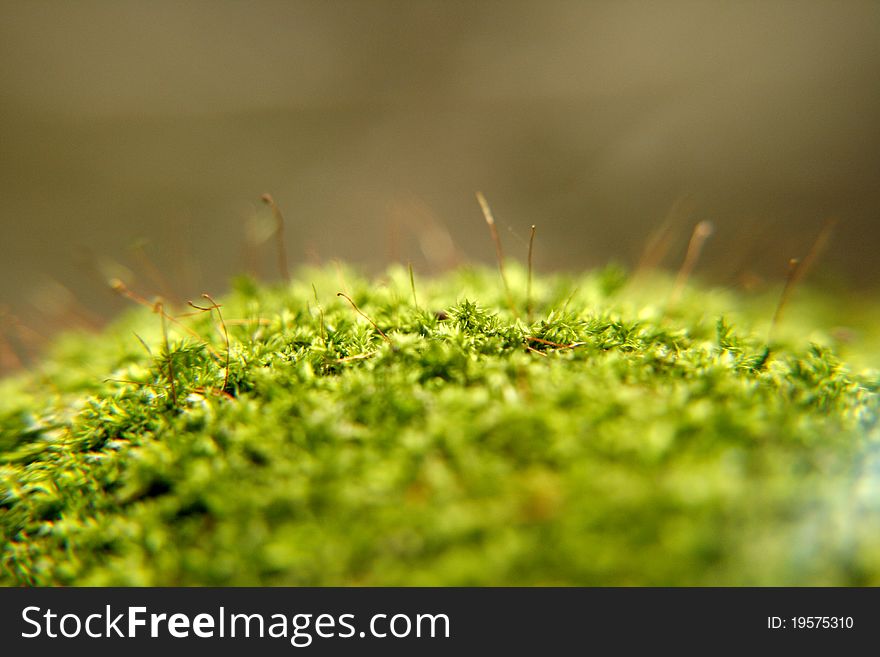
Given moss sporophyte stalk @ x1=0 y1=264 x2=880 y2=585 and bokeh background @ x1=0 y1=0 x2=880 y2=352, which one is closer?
moss sporophyte stalk @ x1=0 y1=264 x2=880 y2=585

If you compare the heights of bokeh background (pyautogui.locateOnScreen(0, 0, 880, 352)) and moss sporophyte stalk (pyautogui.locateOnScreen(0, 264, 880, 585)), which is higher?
bokeh background (pyautogui.locateOnScreen(0, 0, 880, 352))

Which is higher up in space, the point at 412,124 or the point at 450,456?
the point at 412,124

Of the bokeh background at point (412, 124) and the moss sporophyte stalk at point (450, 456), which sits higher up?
the bokeh background at point (412, 124)

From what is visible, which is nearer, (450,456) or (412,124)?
(450,456)
